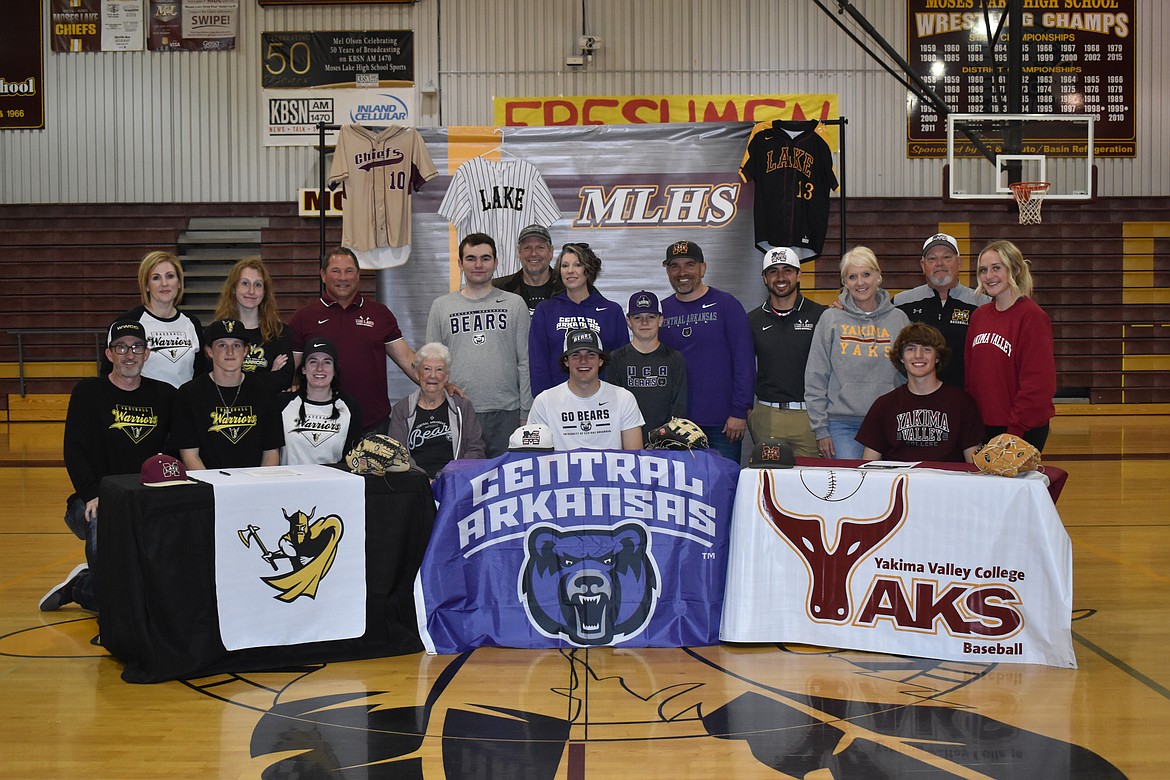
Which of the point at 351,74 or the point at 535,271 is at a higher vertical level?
the point at 351,74

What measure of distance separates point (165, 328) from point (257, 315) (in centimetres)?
44

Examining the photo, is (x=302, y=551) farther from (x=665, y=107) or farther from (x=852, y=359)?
(x=665, y=107)

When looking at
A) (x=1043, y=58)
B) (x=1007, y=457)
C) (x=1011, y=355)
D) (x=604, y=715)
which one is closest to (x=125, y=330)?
(x=604, y=715)

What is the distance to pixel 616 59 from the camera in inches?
596

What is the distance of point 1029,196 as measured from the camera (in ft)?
32.2

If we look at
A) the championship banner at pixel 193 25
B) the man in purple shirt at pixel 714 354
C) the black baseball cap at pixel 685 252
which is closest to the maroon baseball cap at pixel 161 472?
the man in purple shirt at pixel 714 354

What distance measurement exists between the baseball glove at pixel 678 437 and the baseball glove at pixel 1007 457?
115 cm

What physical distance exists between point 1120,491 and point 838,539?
5358 millimetres

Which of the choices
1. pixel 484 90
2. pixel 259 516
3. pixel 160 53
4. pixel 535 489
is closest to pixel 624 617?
pixel 535 489

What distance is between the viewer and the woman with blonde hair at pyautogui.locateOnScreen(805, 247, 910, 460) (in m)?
5.02

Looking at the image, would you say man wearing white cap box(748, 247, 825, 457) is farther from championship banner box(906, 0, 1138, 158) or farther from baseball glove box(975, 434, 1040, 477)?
championship banner box(906, 0, 1138, 158)

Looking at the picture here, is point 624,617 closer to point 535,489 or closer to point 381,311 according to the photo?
point 535,489

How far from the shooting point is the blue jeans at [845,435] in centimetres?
509

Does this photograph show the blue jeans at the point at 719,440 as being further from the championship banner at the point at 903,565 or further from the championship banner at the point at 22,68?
the championship banner at the point at 22,68
